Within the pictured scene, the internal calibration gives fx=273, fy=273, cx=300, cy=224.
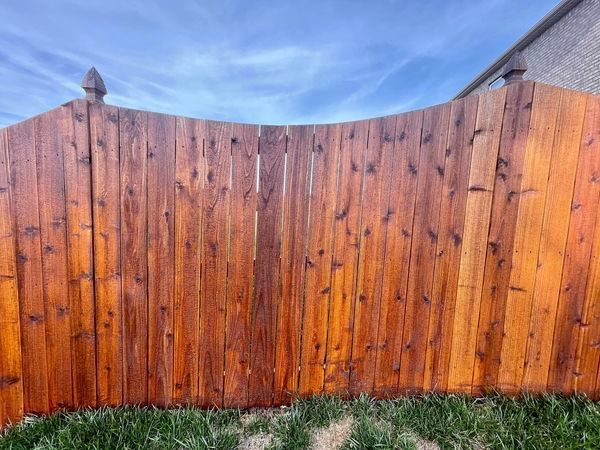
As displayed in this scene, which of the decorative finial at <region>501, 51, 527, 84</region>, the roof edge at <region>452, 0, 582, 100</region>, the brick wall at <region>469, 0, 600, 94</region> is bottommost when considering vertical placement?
the decorative finial at <region>501, 51, 527, 84</region>

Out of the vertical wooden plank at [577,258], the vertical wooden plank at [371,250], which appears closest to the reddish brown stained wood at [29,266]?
the vertical wooden plank at [371,250]

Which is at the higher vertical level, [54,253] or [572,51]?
[572,51]

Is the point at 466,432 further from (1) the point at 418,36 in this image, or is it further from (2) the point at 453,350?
(1) the point at 418,36

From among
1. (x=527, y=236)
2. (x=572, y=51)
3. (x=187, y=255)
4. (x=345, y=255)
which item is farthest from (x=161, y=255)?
(x=572, y=51)

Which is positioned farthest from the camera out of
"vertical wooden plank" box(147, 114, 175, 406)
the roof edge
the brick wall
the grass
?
the roof edge

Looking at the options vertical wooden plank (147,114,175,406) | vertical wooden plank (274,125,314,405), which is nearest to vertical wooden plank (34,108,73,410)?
vertical wooden plank (147,114,175,406)

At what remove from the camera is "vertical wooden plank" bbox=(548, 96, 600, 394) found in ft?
5.64

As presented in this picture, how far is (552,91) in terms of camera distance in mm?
1683

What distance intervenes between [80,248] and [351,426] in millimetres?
1985

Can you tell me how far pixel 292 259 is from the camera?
5.79 ft

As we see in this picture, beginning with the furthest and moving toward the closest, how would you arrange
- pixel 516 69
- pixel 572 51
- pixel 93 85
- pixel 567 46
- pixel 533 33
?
pixel 533 33 < pixel 567 46 < pixel 572 51 < pixel 516 69 < pixel 93 85

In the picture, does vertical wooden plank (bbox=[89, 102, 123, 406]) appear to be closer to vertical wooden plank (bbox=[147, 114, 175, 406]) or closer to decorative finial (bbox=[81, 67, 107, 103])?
decorative finial (bbox=[81, 67, 107, 103])

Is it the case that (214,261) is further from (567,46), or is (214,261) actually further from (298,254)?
(567,46)

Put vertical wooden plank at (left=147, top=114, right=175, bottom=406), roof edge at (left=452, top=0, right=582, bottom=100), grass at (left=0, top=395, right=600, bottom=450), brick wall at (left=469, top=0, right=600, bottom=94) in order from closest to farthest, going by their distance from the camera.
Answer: grass at (left=0, top=395, right=600, bottom=450) → vertical wooden plank at (left=147, top=114, right=175, bottom=406) → brick wall at (left=469, top=0, right=600, bottom=94) → roof edge at (left=452, top=0, right=582, bottom=100)
